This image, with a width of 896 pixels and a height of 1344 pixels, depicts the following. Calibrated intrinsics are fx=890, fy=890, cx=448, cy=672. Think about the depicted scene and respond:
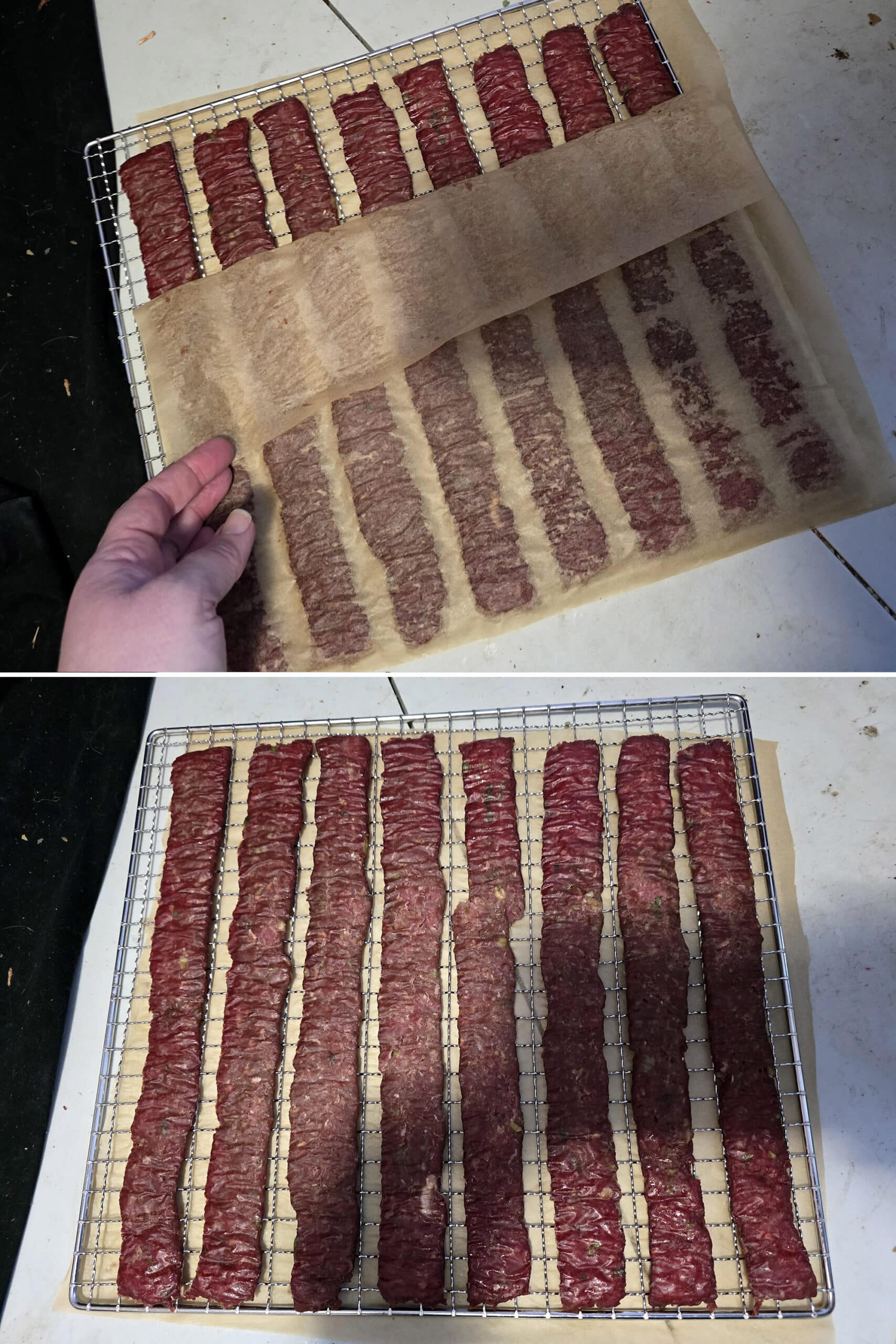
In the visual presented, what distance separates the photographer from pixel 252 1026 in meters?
2.76

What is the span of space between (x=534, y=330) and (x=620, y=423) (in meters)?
0.44

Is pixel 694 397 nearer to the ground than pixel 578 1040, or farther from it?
farther from it

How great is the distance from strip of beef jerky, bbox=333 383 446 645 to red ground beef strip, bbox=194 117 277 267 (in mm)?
669

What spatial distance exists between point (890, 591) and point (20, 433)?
2973mm

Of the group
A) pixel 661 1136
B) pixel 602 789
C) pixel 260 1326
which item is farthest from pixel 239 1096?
pixel 602 789

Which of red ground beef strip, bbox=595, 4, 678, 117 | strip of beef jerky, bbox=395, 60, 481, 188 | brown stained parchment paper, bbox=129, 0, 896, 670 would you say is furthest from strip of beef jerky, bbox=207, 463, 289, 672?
red ground beef strip, bbox=595, 4, 678, 117

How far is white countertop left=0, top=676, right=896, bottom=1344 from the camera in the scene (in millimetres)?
2545

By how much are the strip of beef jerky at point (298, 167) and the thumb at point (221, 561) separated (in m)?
1.08

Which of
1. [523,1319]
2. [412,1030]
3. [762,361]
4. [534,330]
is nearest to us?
[523,1319]

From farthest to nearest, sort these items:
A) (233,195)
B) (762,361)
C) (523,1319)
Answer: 1. (233,195)
2. (762,361)
3. (523,1319)

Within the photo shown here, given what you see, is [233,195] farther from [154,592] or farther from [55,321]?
[154,592]

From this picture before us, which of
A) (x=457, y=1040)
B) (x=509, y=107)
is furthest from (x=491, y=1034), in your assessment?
(x=509, y=107)

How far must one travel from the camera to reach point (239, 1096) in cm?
269

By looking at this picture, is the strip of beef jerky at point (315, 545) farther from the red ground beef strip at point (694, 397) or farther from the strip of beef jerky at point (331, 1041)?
the red ground beef strip at point (694, 397)
